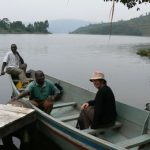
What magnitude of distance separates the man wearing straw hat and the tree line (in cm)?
11977

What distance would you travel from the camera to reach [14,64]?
41.1 feet

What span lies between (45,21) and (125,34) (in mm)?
44726

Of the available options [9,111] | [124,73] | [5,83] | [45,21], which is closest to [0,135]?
[9,111]

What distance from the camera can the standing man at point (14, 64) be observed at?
12222 millimetres

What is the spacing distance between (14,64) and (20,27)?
123 meters

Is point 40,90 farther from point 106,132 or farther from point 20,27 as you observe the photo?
point 20,27

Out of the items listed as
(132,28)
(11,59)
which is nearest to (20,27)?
(132,28)

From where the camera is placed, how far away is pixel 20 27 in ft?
435

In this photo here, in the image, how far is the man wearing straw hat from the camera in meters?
7.05

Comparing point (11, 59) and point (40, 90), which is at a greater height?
point (11, 59)

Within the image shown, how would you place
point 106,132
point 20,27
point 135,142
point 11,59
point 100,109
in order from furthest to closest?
point 20,27
point 11,59
point 106,132
point 100,109
point 135,142

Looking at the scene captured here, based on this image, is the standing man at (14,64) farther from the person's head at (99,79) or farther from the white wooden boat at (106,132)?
the person's head at (99,79)

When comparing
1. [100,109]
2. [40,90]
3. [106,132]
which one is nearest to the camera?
[100,109]

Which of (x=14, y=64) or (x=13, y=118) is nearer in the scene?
(x=13, y=118)
